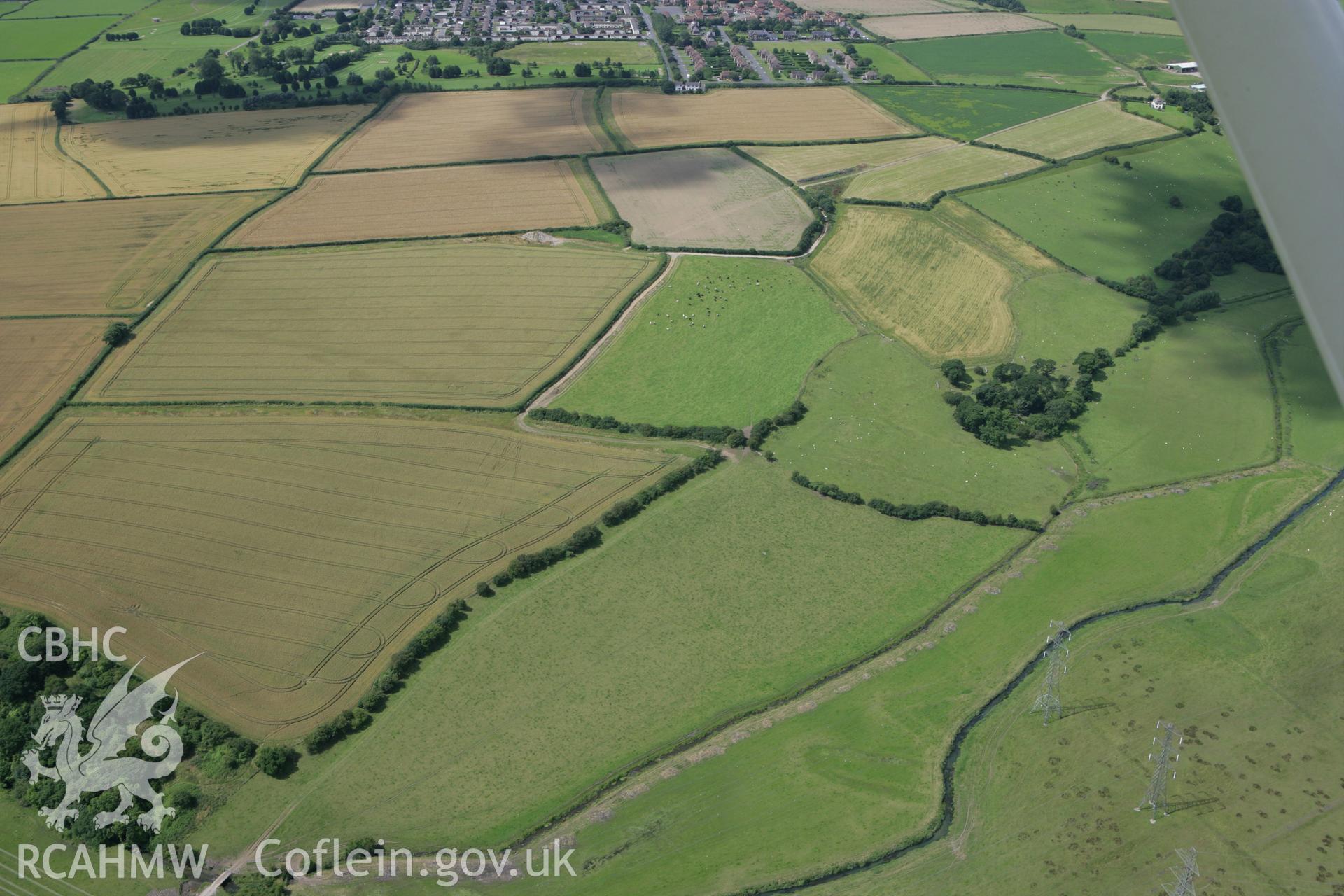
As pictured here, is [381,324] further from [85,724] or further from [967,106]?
[967,106]

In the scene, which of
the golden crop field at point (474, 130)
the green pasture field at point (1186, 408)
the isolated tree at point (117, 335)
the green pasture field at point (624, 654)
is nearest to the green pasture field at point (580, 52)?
the golden crop field at point (474, 130)

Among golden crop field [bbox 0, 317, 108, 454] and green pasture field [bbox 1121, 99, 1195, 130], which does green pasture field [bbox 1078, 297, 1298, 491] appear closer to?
green pasture field [bbox 1121, 99, 1195, 130]

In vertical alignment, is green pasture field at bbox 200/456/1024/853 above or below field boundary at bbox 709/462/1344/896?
above

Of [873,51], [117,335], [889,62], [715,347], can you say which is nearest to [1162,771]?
[715,347]

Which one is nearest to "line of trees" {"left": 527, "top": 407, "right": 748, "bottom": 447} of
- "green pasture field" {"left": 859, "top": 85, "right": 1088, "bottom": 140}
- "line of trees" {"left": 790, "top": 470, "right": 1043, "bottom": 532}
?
"line of trees" {"left": 790, "top": 470, "right": 1043, "bottom": 532}

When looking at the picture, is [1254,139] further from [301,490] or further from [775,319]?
[775,319]
